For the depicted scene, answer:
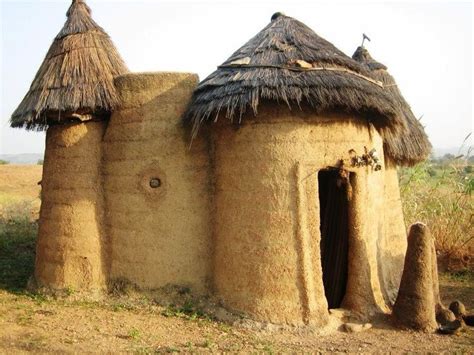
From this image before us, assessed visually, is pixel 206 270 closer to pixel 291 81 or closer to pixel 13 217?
pixel 291 81

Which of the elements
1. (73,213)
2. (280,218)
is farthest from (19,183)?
(280,218)

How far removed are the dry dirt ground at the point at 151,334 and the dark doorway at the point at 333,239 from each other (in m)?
1.20

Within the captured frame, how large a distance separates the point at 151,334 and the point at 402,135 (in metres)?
5.48

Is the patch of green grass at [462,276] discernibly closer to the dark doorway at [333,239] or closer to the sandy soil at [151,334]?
the sandy soil at [151,334]

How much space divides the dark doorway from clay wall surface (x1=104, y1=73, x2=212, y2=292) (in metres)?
2.04

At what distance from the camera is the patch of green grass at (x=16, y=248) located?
25.4ft

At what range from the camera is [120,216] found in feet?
21.8

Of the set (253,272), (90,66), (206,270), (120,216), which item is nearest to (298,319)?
(253,272)

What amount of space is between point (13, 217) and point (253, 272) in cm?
1027

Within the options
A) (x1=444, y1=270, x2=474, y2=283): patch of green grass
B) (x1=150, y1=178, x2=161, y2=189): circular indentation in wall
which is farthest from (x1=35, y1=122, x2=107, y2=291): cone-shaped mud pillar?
(x1=444, y1=270, x2=474, y2=283): patch of green grass

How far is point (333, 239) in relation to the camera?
7.34m

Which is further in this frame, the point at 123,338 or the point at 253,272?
the point at 253,272

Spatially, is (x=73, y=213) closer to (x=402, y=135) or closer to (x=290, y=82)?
(x=290, y=82)

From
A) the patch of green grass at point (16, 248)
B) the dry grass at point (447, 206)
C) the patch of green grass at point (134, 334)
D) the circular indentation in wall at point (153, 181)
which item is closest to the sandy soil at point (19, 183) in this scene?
the patch of green grass at point (16, 248)
